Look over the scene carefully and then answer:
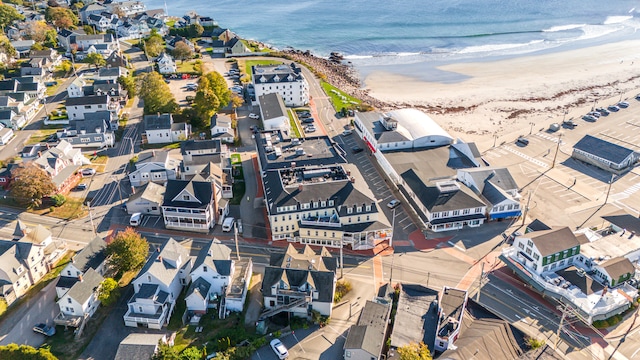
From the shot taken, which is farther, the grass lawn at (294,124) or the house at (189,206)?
the grass lawn at (294,124)

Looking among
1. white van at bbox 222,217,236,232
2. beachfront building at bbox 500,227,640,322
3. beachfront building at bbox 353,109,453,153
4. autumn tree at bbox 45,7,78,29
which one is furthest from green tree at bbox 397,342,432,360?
autumn tree at bbox 45,7,78,29

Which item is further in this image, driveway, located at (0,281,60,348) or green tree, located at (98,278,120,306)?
green tree, located at (98,278,120,306)

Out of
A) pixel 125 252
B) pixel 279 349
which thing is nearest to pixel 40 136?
pixel 125 252

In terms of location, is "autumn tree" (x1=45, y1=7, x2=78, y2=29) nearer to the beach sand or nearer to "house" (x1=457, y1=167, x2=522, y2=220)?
the beach sand

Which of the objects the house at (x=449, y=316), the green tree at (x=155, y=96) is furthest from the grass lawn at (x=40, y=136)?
the house at (x=449, y=316)

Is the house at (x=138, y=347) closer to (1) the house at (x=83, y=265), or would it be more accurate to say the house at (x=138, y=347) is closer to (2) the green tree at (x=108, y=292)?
(2) the green tree at (x=108, y=292)

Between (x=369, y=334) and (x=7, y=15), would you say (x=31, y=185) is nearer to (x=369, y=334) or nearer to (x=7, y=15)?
(x=369, y=334)
